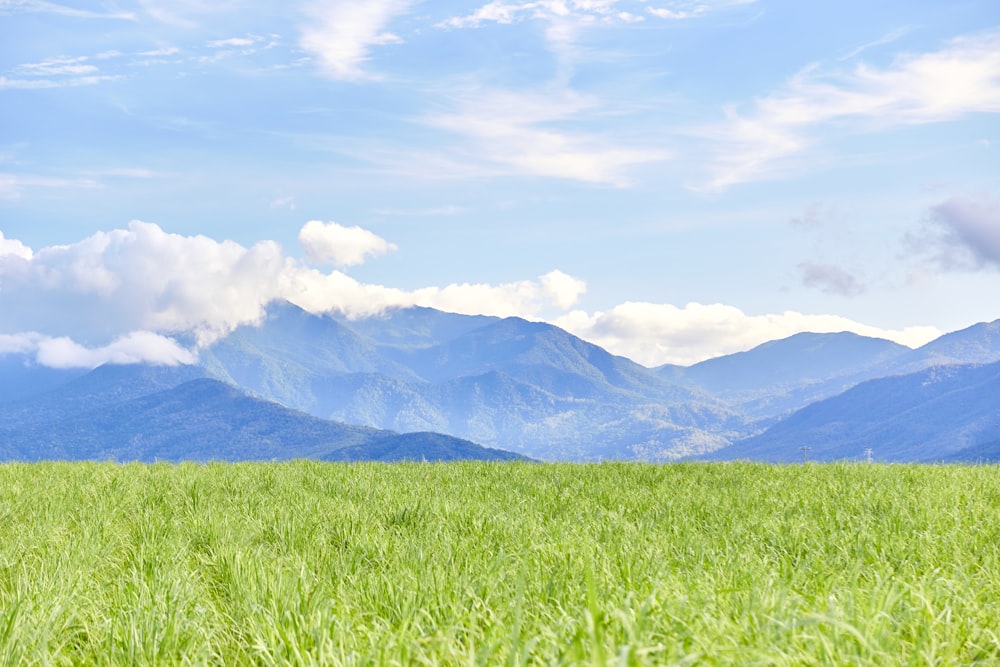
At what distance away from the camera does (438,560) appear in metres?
5.77

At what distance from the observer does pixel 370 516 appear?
8.11 m

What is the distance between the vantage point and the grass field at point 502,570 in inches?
125

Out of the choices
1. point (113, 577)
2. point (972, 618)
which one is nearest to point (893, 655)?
point (972, 618)

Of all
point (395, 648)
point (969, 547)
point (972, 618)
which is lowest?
point (969, 547)

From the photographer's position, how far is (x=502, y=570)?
204 inches

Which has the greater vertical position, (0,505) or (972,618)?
(0,505)

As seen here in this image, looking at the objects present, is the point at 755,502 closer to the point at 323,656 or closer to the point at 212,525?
the point at 212,525

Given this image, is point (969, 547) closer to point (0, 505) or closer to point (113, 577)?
point (113, 577)

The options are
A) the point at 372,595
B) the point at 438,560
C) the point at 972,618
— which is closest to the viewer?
the point at 972,618

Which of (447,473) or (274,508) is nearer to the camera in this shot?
(274,508)

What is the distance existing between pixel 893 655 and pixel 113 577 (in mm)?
5175

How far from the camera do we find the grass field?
3.18 meters

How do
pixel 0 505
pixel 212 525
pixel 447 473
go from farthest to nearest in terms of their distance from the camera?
pixel 447 473, pixel 0 505, pixel 212 525

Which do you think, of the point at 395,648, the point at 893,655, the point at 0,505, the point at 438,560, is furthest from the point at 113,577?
the point at 893,655
